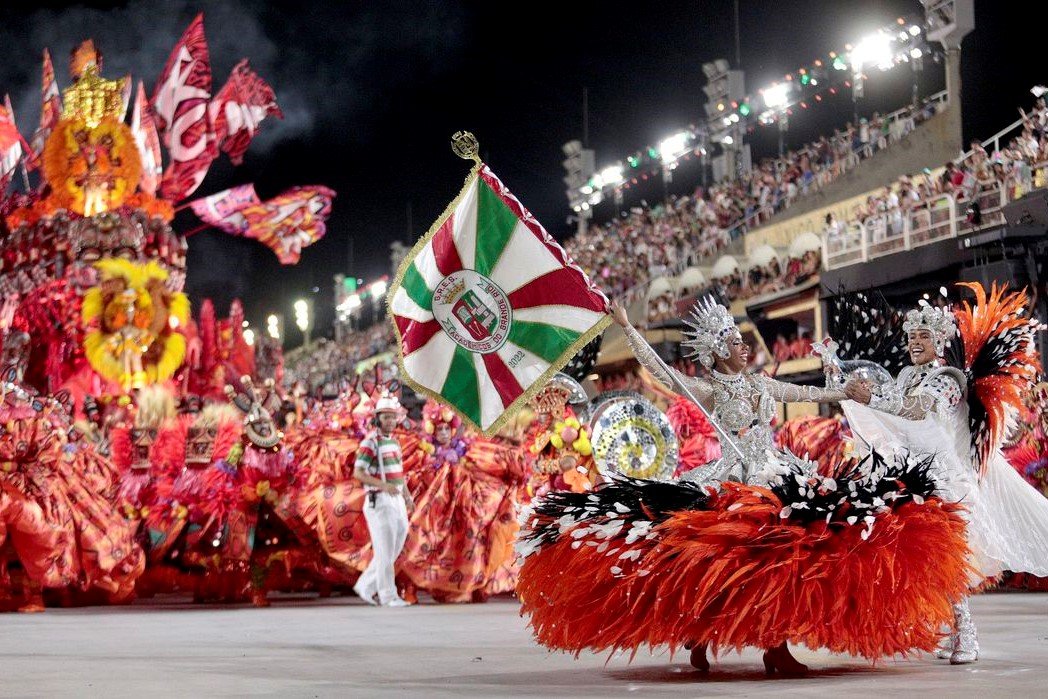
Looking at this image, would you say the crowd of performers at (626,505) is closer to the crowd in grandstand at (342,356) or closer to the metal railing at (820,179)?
the metal railing at (820,179)

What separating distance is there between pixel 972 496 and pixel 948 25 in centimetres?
2022

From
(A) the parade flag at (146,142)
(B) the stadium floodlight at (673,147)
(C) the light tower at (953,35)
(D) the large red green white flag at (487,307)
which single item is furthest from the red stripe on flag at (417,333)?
(B) the stadium floodlight at (673,147)

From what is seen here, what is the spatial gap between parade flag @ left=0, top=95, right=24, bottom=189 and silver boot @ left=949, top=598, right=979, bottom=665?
26715mm

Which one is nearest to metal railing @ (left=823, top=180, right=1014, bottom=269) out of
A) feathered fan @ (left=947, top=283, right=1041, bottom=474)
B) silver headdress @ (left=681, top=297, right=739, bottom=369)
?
feathered fan @ (left=947, top=283, right=1041, bottom=474)

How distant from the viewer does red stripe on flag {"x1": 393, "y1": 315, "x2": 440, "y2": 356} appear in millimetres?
7363

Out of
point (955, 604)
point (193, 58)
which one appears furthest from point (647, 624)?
point (193, 58)

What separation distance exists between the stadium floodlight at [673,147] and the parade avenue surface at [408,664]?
29809 millimetres

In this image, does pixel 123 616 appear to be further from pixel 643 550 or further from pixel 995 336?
pixel 995 336

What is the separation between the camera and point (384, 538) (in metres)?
11.4

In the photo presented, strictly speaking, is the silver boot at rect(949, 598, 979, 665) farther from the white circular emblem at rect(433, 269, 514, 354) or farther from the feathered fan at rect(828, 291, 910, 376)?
the white circular emblem at rect(433, 269, 514, 354)

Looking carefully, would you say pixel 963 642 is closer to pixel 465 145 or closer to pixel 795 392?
pixel 795 392

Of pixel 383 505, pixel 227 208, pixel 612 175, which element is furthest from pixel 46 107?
pixel 383 505

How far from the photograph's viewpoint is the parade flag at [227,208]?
31688mm

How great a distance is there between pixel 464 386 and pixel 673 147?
32956 millimetres
